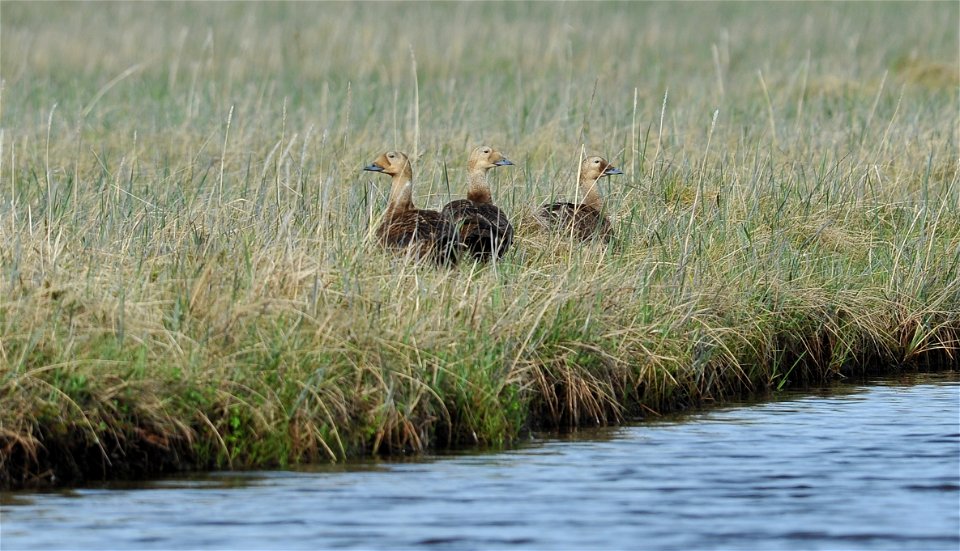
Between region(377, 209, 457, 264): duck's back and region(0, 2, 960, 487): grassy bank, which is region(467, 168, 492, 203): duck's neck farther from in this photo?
region(377, 209, 457, 264): duck's back

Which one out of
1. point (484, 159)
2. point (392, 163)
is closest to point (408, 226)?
point (392, 163)

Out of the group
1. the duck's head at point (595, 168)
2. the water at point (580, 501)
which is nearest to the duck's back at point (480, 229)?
the duck's head at point (595, 168)

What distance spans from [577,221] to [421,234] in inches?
40.5

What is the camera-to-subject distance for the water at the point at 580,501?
5270 mm

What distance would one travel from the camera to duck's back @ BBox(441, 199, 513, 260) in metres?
8.54

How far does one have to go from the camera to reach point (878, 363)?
8.90 m

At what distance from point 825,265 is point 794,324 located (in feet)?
2.30

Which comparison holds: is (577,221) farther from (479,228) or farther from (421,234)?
(421,234)

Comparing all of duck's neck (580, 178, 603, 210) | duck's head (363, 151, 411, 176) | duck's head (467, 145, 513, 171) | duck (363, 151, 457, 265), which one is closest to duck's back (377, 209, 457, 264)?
duck (363, 151, 457, 265)

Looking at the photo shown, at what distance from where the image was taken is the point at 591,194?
10211 mm

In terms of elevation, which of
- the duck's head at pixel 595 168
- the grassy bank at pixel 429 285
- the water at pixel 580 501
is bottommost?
the water at pixel 580 501

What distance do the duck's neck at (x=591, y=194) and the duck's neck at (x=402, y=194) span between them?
3.71ft

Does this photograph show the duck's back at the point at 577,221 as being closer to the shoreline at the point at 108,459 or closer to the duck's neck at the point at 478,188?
the duck's neck at the point at 478,188

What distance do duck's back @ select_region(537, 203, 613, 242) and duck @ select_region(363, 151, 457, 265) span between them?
74 centimetres
